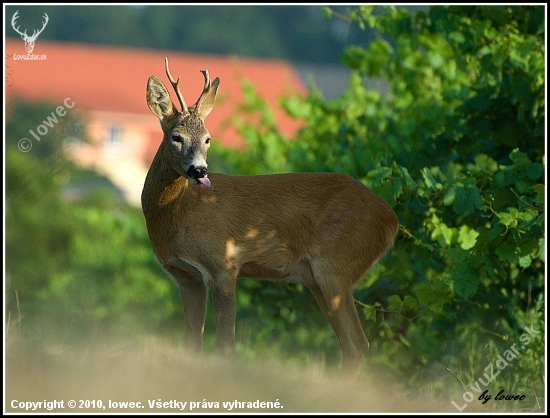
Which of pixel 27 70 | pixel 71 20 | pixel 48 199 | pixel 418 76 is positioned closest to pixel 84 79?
pixel 27 70

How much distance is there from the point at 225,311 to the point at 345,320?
2.92 feet

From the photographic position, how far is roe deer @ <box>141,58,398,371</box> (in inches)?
291

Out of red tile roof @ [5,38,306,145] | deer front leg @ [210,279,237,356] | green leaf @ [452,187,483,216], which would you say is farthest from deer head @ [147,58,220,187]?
red tile roof @ [5,38,306,145]

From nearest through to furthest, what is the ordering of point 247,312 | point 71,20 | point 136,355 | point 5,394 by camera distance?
point 5,394, point 136,355, point 247,312, point 71,20

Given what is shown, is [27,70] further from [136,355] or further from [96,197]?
[136,355]

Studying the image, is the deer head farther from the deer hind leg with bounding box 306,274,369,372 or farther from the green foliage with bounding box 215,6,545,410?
the green foliage with bounding box 215,6,545,410

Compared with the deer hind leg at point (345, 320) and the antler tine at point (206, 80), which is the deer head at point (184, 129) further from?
the deer hind leg at point (345, 320)

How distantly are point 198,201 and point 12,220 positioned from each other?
15.4 m

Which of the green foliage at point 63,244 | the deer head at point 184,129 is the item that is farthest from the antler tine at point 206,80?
the green foliage at point 63,244

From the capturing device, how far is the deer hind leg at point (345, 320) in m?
7.68

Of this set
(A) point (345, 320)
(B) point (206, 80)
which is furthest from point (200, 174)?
(A) point (345, 320)

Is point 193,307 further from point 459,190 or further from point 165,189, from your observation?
point 459,190

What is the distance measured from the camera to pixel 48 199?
2255 centimetres

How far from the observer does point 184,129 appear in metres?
7.21
